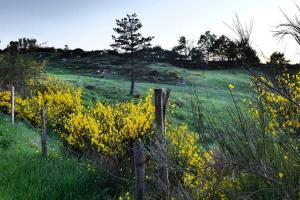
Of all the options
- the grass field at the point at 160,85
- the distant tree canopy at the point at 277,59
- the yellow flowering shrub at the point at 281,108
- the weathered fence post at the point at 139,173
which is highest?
the distant tree canopy at the point at 277,59

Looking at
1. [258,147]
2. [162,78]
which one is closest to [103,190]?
[258,147]

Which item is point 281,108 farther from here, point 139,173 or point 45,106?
point 45,106

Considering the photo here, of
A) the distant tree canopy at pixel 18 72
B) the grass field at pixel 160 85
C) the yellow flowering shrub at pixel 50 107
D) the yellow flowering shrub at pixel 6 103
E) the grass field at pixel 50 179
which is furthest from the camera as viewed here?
the grass field at pixel 160 85

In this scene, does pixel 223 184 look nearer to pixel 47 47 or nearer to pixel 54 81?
pixel 54 81

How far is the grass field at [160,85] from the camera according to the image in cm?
3359

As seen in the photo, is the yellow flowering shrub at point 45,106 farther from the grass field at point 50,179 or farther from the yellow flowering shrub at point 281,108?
the yellow flowering shrub at point 281,108

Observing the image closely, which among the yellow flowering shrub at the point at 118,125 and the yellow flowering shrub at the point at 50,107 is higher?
the yellow flowering shrub at the point at 118,125

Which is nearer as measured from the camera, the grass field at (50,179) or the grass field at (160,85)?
the grass field at (50,179)

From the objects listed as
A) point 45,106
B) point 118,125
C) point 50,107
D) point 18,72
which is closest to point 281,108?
point 118,125

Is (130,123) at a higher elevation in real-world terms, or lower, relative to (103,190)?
higher

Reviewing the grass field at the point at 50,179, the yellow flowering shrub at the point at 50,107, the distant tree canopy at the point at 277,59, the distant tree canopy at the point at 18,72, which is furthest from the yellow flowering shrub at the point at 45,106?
the distant tree canopy at the point at 277,59

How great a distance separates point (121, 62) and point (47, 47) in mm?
24444

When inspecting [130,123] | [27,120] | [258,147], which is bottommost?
[27,120]

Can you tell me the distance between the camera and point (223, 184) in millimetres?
4840
